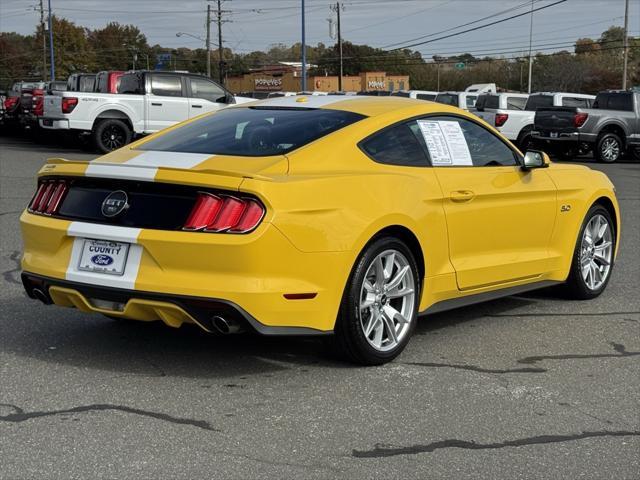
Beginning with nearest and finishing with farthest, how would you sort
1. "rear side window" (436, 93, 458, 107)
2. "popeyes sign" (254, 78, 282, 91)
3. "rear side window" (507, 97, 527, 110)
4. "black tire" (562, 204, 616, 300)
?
1. "black tire" (562, 204, 616, 300)
2. "rear side window" (507, 97, 527, 110)
3. "rear side window" (436, 93, 458, 107)
4. "popeyes sign" (254, 78, 282, 91)

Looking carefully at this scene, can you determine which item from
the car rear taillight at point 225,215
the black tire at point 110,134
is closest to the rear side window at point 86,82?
the black tire at point 110,134

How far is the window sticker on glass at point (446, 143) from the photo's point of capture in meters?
5.91

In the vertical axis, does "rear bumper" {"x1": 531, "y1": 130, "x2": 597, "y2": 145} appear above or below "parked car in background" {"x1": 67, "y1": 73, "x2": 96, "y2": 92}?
below

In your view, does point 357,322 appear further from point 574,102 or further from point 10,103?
point 10,103

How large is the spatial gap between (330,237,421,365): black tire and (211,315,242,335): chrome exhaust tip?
0.63 metres

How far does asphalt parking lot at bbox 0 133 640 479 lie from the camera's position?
12.7ft

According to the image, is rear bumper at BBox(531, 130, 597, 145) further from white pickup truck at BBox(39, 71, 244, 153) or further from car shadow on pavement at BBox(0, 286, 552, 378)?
car shadow on pavement at BBox(0, 286, 552, 378)

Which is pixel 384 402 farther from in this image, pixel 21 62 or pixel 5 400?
pixel 21 62

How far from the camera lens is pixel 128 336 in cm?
585

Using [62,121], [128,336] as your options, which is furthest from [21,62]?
[128,336]

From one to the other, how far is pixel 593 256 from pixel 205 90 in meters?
16.5

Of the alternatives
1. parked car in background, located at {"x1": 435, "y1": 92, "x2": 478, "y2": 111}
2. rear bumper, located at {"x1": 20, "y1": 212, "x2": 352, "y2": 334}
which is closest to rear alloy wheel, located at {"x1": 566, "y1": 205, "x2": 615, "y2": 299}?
rear bumper, located at {"x1": 20, "y1": 212, "x2": 352, "y2": 334}

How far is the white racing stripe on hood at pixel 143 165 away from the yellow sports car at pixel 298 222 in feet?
0.04

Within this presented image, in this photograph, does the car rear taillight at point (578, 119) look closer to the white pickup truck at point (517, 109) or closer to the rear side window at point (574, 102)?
the white pickup truck at point (517, 109)
